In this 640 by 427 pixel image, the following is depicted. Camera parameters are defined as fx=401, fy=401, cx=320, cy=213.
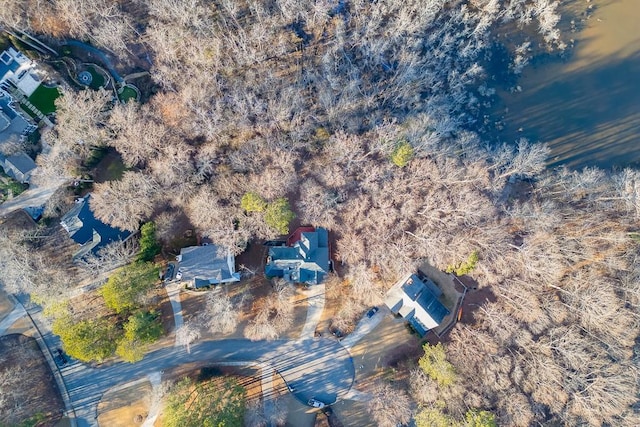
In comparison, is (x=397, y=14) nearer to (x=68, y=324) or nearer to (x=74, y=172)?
(x=74, y=172)

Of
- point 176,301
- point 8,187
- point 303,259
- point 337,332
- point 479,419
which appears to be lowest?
point 479,419

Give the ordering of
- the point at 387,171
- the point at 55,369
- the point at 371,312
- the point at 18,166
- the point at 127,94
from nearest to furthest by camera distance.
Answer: the point at 18,166 → the point at 55,369 → the point at 387,171 → the point at 371,312 → the point at 127,94

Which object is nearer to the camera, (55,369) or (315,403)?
(55,369)

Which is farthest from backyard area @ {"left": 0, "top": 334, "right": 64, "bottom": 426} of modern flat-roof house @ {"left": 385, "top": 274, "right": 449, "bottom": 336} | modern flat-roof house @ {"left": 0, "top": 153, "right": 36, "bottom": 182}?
modern flat-roof house @ {"left": 385, "top": 274, "right": 449, "bottom": 336}

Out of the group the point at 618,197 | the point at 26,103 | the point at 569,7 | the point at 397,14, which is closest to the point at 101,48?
the point at 26,103

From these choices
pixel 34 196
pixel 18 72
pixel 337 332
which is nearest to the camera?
pixel 18 72

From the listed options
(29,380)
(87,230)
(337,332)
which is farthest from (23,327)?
(337,332)

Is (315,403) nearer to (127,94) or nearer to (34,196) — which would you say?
(34,196)
